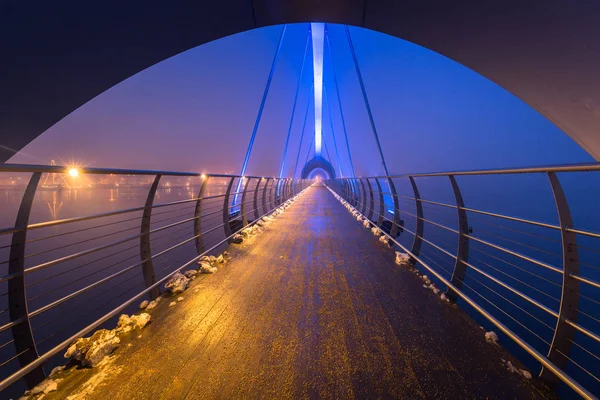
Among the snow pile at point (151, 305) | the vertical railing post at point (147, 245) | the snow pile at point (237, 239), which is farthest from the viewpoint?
the snow pile at point (237, 239)

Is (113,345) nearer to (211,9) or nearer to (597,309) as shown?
(211,9)

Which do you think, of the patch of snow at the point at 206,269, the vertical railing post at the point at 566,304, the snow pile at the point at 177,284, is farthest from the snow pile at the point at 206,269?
the vertical railing post at the point at 566,304

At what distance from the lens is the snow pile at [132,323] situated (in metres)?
1.99

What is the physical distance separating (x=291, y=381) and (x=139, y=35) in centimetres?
803

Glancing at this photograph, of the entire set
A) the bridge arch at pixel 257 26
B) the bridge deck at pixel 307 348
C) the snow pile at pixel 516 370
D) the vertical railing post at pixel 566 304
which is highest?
the bridge arch at pixel 257 26

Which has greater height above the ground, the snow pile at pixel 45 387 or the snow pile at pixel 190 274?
the snow pile at pixel 190 274

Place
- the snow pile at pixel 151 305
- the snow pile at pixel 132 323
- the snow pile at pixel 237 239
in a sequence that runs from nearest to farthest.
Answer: the snow pile at pixel 132 323
the snow pile at pixel 151 305
the snow pile at pixel 237 239

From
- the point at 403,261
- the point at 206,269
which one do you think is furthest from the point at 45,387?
the point at 403,261

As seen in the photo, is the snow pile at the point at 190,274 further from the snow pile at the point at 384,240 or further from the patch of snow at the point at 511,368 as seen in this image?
the snow pile at the point at 384,240

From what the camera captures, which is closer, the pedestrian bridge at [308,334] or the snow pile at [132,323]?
the pedestrian bridge at [308,334]

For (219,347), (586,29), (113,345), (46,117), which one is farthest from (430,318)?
(46,117)

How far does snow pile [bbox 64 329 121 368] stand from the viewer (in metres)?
1.62

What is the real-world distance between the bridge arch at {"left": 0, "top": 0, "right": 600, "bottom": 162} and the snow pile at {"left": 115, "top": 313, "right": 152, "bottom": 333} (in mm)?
6054

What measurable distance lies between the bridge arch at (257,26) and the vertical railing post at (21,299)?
5518 mm
